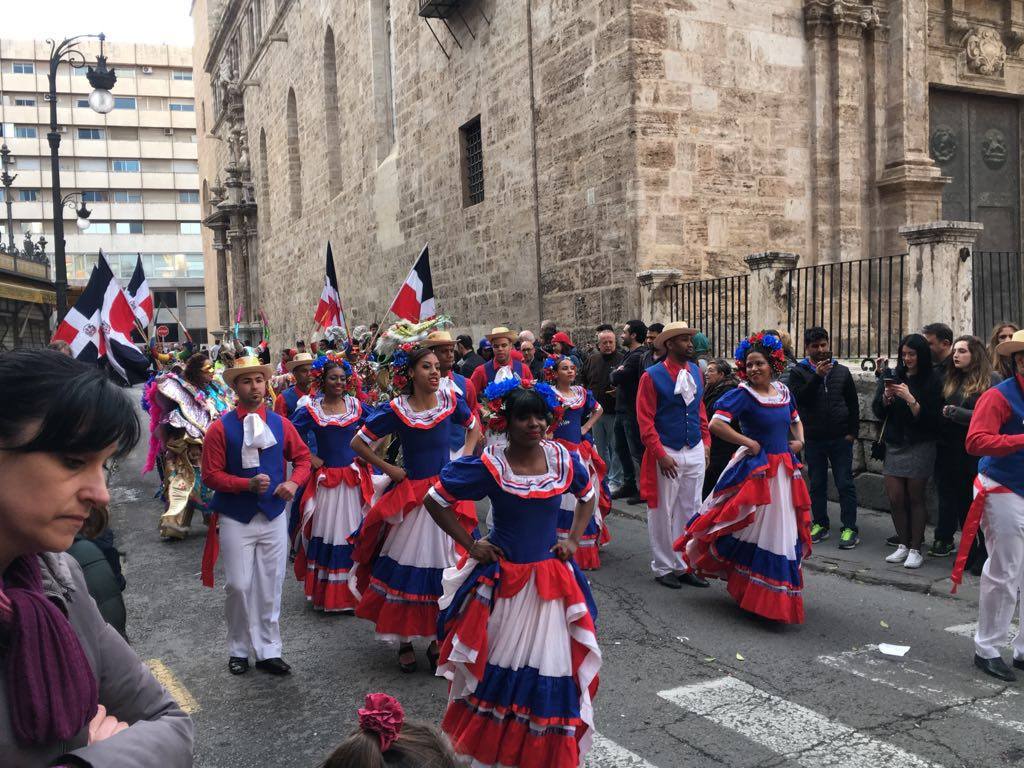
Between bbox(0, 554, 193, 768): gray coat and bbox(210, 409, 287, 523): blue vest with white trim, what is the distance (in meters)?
3.73

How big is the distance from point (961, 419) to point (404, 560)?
13.8 feet

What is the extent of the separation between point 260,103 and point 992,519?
3405 cm

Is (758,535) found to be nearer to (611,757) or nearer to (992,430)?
(992,430)

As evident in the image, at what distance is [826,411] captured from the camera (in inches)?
330

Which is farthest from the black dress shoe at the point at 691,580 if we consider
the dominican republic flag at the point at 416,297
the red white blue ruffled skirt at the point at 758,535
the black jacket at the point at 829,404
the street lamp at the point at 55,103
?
the street lamp at the point at 55,103

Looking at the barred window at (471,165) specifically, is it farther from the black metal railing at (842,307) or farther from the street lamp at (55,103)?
the black metal railing at (842,307)

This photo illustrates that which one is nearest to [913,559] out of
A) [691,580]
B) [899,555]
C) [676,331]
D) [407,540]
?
[899,555]

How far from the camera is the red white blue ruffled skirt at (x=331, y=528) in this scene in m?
6.62

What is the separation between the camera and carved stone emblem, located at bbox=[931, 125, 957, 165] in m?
14.1

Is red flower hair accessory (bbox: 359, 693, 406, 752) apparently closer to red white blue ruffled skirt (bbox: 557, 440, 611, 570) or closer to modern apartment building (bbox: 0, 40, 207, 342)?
red white blue ruffled skirt (bbox: 557, 440, 611, 570)

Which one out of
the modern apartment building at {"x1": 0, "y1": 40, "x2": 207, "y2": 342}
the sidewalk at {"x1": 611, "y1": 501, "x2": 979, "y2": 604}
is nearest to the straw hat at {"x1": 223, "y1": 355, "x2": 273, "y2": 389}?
the sidewalk at {"x1": 611, "y1": 501, "x2": 979, "y2": 604}

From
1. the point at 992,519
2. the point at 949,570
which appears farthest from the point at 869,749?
the point at 949,570

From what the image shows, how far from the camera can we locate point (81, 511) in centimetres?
155

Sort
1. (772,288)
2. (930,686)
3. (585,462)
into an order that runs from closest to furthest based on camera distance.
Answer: (930,686) → (585,462) → (772,288)
